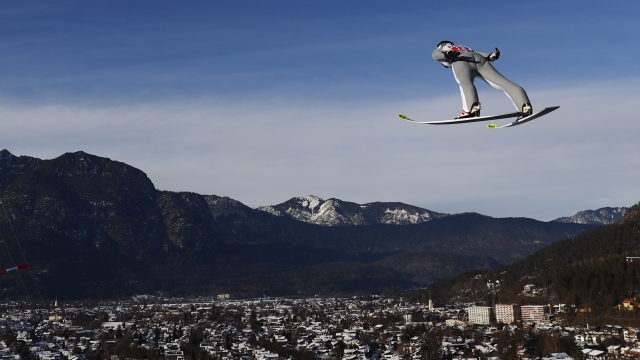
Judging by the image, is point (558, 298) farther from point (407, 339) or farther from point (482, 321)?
point (407, 339)

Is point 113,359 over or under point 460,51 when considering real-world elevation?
under

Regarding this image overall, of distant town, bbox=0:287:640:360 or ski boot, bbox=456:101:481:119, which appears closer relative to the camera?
ski boot, bbox=456:101:481:119

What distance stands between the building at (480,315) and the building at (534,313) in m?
6.22

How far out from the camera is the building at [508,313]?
138625 mm

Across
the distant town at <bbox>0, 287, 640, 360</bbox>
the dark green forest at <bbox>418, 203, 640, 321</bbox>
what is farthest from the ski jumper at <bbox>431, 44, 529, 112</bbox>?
the dark green forest at <bbox>418, 203, 640, 321</bbox>

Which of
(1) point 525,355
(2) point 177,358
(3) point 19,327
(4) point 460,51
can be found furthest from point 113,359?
(4) point 460,51

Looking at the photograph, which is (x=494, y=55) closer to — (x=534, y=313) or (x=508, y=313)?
(x=534, y=313)

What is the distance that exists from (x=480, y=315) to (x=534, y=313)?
12904mm

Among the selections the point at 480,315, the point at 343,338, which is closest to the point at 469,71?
the point at 343,338

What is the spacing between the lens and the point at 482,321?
141750 mm

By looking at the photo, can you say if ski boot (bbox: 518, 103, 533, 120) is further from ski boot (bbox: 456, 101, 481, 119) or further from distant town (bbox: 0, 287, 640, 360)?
distant town (bbox: 0, 287, 640, 360)

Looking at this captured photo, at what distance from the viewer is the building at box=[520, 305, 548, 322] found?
132 meters

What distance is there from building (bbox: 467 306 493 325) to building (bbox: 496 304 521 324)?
5.28ft

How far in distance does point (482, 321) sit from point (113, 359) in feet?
213
